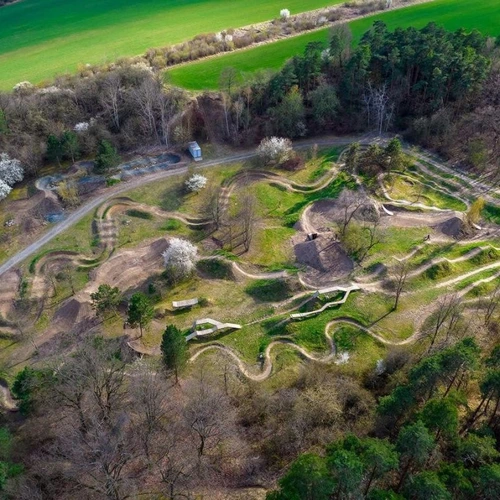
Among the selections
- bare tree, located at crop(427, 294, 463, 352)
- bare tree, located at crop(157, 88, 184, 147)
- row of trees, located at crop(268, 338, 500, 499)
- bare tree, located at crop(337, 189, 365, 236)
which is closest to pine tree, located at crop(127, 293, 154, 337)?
row of trees, located at crop(268, 338, 500, 499)

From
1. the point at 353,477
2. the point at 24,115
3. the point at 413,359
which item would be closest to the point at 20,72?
the point at 24,115

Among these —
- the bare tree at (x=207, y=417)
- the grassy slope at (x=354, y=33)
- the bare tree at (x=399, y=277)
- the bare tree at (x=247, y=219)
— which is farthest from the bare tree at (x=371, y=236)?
the grassy slope at (x=354, y=33)

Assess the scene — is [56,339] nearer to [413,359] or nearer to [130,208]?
[130,208]

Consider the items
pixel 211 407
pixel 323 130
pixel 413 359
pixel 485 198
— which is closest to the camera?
pixel 211 407

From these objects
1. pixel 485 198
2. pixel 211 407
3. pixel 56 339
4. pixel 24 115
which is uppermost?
pixel 24 115

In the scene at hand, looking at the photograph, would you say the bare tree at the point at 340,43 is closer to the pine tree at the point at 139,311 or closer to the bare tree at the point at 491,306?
the bare tree at the point at 491,306

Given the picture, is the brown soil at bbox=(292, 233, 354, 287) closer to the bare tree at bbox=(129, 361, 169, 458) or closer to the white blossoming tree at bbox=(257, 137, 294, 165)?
the white blossoming tree at bbox=(257, 137, 294, 165)

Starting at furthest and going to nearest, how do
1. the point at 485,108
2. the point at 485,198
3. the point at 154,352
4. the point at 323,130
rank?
1. the point at 323,130
2. the point at 485,108
3. the point at 485,198
4. the point at 154,352
